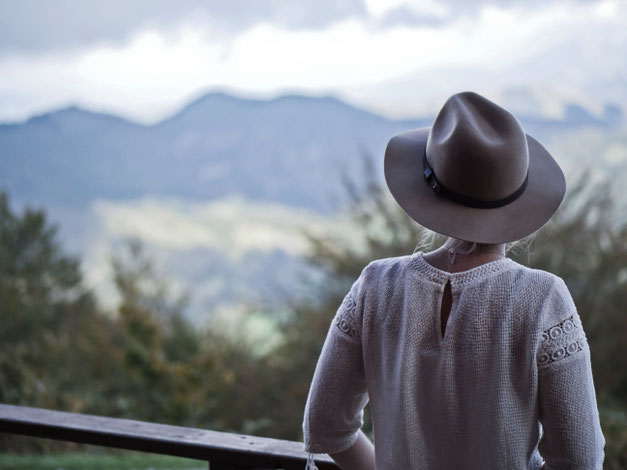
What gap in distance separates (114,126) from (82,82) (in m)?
4.92

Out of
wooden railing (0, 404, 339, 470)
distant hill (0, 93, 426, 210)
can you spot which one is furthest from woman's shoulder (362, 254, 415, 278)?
distant hill (0, 93, 426, 210)

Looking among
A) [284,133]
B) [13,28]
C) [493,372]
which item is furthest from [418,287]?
[13,28]

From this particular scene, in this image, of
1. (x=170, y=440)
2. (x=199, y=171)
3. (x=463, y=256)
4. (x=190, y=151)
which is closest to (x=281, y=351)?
(x=170, y=440)

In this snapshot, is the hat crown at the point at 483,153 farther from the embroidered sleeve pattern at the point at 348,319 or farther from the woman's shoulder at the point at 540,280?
the embroidered sleeve pattern at the point at 348,319

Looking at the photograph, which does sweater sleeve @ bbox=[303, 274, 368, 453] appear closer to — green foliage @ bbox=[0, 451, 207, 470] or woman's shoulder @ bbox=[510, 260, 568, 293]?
woman's shoulder @ bbox=[510, 260, 568, 293]

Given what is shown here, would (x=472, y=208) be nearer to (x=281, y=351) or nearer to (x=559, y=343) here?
(x=559, y=343)

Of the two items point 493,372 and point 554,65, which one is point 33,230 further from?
point 554,65

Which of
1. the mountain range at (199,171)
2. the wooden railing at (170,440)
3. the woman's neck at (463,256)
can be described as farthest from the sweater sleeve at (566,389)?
the mountain range at (199,171)

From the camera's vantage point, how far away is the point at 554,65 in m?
23.0

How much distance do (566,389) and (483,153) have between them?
33 centimetres

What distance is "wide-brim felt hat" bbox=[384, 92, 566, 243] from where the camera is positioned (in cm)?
96

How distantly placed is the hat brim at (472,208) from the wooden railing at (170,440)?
523 millimetres

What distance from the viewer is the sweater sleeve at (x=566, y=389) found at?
0.88 meters

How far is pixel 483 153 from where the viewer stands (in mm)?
959
